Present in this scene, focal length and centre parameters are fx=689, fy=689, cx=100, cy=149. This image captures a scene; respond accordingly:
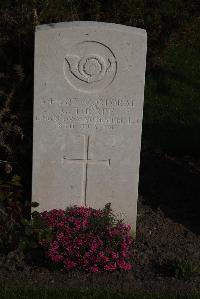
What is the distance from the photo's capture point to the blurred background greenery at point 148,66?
5941 millimetres

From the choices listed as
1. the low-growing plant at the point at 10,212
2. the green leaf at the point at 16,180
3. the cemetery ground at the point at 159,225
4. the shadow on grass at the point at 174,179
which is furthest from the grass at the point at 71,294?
the shadow on grass at the point at 174,179

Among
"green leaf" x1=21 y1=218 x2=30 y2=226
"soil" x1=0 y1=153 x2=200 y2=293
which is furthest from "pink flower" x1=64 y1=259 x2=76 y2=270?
"green leaf" x1=21 y1=218 x2=30 y2=226

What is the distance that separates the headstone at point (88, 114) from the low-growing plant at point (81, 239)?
0.77ft

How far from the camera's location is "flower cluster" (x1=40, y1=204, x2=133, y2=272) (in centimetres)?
521

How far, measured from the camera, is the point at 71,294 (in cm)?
496

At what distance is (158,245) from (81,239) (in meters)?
0.85

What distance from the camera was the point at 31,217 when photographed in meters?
5.73

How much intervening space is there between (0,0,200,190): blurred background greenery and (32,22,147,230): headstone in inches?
16.0

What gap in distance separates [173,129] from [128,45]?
3416mm

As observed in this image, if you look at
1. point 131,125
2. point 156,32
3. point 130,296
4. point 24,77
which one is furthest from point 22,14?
point 156,32

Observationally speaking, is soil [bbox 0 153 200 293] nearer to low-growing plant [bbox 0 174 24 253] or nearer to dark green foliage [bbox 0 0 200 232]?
low-growing plant [bbox 0 174 24 253]

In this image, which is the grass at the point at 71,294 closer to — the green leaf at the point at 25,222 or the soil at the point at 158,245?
the soil at the point at 158,245

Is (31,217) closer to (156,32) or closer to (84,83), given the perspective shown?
(84,83)

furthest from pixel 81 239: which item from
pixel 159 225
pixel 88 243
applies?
pixel 159 225
